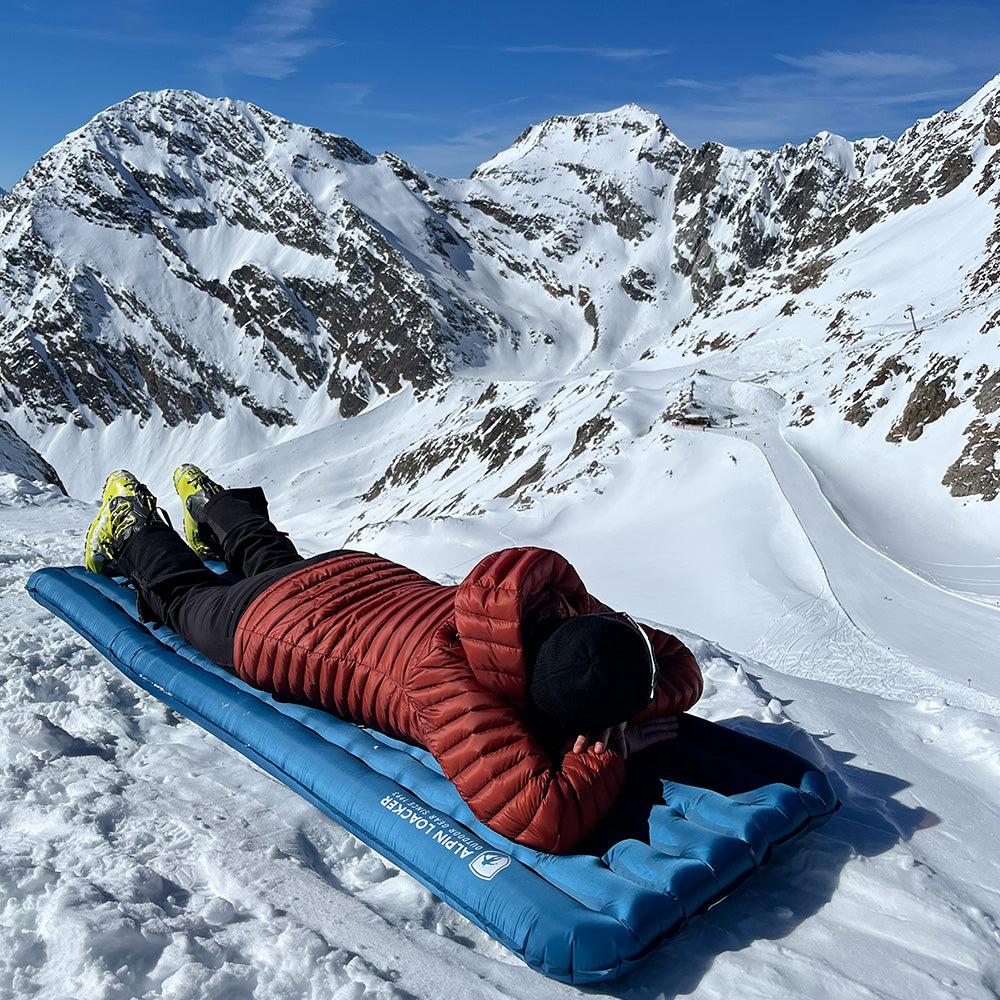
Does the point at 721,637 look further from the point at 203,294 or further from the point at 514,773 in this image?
the point at 203,294

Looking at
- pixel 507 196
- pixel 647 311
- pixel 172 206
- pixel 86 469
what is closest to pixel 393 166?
pixel 507 196

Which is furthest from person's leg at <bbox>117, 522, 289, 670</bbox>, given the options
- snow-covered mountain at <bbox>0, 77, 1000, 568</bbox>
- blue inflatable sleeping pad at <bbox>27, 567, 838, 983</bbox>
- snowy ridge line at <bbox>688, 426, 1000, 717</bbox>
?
snow-covered mountain at <bbox>0, 77, 1000, 568</bbox>

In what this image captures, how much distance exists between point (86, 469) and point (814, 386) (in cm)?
12204

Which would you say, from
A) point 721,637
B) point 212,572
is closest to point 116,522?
point 212,572

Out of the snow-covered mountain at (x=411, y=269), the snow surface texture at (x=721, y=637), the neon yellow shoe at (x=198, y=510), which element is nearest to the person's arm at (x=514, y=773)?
the snow surface texture at (x=721, y=637)

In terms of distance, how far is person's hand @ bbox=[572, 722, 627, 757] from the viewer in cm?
388

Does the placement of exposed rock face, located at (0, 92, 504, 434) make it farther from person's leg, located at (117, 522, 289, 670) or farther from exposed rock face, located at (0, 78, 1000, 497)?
person's leg, located at (117, 522, 289, 670)

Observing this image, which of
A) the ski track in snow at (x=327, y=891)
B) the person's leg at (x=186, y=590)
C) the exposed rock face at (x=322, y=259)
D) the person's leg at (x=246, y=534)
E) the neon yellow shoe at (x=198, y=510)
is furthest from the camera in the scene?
the exposed rock face at (x=322, y=259)

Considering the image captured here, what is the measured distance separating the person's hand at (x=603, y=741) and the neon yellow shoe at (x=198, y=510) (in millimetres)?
4960

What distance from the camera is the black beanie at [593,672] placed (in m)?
3.58

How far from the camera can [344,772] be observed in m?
4.39

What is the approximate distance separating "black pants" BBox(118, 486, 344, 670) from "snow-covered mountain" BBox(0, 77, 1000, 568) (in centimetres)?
5251

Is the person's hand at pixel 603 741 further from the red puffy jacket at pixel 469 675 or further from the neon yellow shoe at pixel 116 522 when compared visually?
the neon yellow shoe at pixel 116 522

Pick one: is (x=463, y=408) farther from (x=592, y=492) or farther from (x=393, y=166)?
(x=393, y=166)
